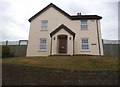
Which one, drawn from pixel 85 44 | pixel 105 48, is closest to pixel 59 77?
pixel 85 44

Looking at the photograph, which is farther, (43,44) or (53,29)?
(53,29)

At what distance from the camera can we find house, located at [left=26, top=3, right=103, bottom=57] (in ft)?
84.5

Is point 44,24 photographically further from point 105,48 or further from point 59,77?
point 59,77

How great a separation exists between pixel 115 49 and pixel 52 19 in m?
10.7

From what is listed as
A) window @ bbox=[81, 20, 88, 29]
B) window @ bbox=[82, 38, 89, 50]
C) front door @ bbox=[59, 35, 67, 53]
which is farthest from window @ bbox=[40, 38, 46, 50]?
window @ bbox=[81, 20, 88, 29]

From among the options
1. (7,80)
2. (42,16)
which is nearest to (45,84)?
(7,80)

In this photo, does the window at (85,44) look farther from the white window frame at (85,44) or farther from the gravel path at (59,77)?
the gravel path at (59,77)

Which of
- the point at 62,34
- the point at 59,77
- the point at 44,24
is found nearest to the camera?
the point at 59,77

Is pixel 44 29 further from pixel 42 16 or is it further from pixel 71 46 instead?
pixel 71 46

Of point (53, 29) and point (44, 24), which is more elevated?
point (44, 24)

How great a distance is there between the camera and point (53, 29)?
2722 cm

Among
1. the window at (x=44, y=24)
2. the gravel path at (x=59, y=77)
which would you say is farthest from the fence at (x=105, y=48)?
the gravel path at (x=59, y=77)

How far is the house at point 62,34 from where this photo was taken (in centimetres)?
2575

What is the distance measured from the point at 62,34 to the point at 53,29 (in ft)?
6.78
